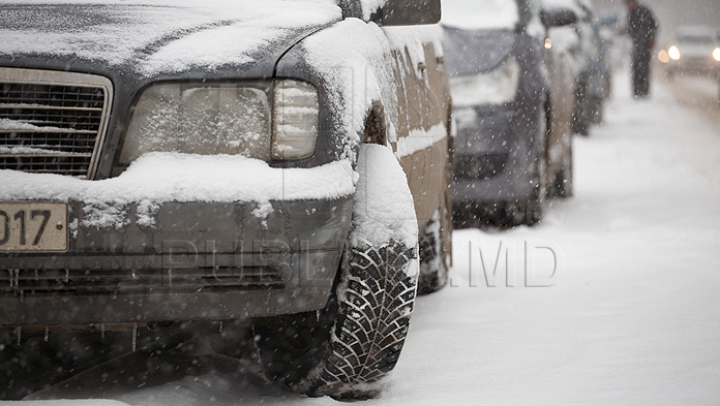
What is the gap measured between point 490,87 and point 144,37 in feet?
14.0

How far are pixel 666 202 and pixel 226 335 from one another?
535cm

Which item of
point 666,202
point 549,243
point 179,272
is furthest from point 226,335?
point 666,202

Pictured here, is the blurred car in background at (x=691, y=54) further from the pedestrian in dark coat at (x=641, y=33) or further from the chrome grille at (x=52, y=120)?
the chrome grille at (x=52, y=120)

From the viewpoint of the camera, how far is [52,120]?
3010mm

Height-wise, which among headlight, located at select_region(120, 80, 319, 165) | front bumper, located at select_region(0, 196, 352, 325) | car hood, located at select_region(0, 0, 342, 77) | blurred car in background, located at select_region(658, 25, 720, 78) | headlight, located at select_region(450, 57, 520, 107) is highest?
car hood, located at select_region(0, 0, 342, 77)

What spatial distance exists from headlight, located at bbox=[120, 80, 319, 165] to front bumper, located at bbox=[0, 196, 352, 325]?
0.19m

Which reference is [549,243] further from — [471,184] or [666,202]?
[666,202]

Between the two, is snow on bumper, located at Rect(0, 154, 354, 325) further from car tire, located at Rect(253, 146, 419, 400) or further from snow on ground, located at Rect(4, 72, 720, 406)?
snow on ground, located at Rect(4, 72, 720, 406)

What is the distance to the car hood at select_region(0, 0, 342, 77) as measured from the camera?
3016 millimetres

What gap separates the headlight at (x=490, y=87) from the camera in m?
7.07

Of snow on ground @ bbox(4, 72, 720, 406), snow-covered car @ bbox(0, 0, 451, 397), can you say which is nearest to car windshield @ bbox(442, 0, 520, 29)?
snow on ground @ bbox(4, 72, 720, 406)

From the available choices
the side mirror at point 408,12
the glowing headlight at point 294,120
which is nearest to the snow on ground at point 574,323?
the glowing headlight at point 294,120

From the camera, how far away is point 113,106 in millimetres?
2996

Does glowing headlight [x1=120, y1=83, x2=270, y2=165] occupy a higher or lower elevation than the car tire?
higher
